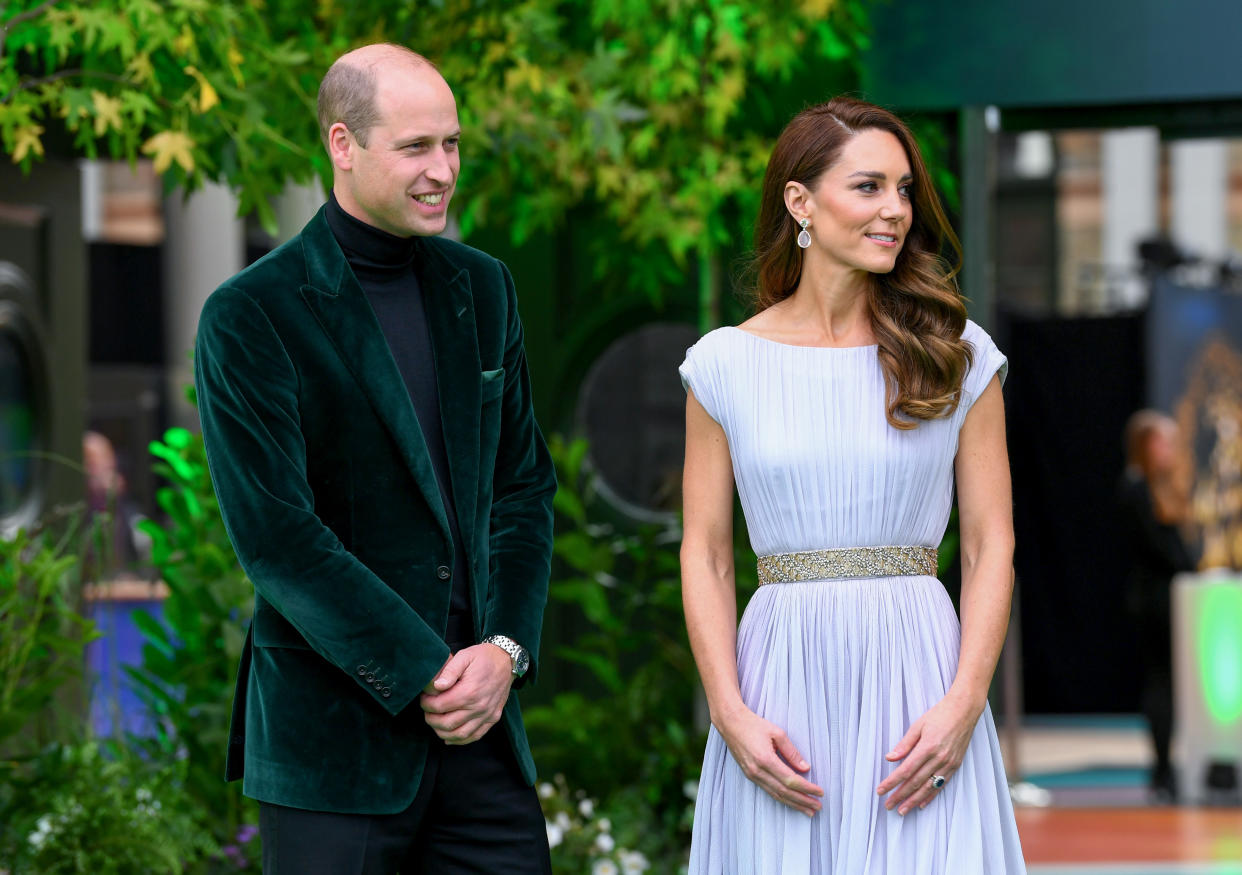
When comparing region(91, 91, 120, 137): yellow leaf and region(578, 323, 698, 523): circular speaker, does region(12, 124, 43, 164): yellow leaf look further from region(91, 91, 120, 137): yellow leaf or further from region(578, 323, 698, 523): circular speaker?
region(578, 323, 698, 523): circular speaker

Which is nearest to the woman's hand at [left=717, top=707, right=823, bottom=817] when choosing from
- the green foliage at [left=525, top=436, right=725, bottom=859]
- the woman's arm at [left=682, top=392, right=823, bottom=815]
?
the woman's arm at [left=682, top=392, right=823, bottom=815]

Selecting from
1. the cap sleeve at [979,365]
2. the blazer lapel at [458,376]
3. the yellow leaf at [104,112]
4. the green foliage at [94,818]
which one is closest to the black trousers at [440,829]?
the blazer lapel at [458,376]

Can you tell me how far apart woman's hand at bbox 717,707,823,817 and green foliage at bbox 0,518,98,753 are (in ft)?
8.15

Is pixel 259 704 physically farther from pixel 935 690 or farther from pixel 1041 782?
pixel 1041 782

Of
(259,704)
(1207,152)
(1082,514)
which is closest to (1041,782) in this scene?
(1082,514)

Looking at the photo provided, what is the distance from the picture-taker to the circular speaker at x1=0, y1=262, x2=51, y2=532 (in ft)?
23.5

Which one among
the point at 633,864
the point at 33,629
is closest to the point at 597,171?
the point at 633,864

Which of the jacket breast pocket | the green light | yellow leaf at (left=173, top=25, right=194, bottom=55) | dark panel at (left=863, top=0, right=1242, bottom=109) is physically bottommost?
the green light

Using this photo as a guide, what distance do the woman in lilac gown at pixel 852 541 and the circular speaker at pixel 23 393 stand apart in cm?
506

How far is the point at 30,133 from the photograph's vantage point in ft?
13.9

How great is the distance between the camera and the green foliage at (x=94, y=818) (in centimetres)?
447

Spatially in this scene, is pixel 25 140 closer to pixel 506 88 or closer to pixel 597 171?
pixel 506 88

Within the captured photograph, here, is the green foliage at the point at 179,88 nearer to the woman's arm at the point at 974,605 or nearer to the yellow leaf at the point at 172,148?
the yellow leaf at the point at 172,148

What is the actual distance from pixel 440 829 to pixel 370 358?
0.73m
